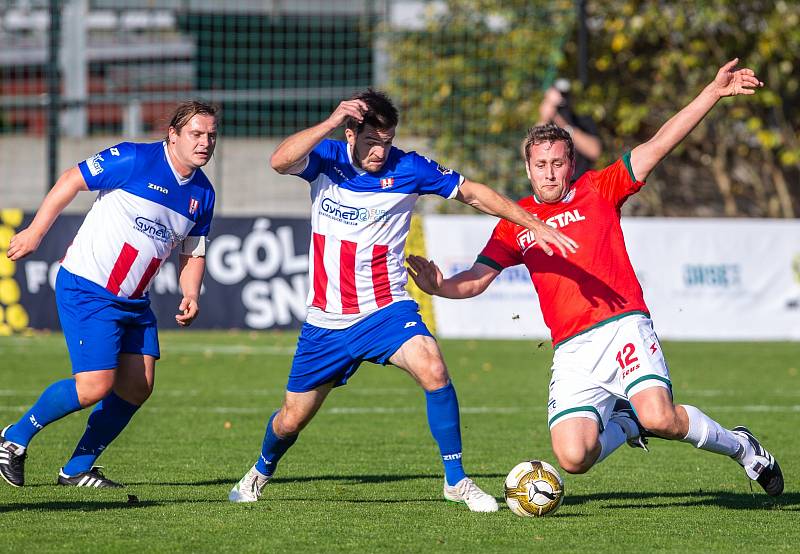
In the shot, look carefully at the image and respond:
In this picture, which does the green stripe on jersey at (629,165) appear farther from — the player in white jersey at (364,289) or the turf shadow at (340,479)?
the turf shadow at (340,479)

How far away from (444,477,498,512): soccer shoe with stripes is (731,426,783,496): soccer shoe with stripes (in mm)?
1354

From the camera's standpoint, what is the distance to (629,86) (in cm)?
2402

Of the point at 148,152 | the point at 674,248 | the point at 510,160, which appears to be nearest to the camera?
the point at 148,152

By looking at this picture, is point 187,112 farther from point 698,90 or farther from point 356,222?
point 698,90

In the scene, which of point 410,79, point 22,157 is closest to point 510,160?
point 410,79

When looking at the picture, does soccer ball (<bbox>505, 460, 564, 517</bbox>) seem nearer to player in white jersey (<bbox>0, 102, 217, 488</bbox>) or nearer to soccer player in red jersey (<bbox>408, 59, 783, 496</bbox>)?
soccer player in red jersey (<bbox>408, 59, 783, 496</bbox>)

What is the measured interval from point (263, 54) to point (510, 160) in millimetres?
6035

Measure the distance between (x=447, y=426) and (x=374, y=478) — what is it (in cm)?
119

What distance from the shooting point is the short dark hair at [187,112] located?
677 centimetres

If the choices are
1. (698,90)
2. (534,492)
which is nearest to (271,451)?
(534,492)

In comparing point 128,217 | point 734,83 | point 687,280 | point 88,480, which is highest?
point 734,83

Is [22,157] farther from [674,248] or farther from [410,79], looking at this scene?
[674,248]

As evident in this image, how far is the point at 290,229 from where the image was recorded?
1825cm

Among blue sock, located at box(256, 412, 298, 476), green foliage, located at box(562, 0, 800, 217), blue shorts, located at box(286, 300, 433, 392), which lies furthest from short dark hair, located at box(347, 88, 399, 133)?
green foliage, located at box(562, 0, 800, 217)
